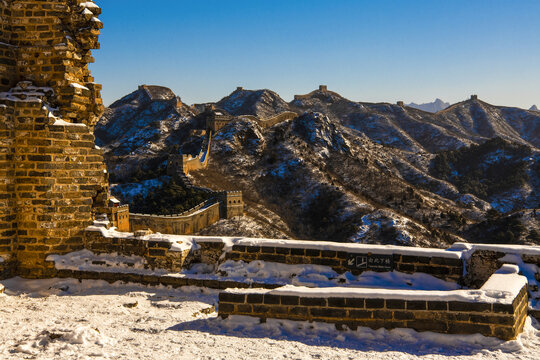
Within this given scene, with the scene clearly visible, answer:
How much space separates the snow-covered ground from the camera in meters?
5.82

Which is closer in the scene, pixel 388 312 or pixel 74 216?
pixel 388 312

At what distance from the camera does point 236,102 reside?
148 m

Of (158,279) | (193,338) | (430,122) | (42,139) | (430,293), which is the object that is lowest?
(193,338)

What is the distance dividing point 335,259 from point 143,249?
4047mm

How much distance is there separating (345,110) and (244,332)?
146172mm

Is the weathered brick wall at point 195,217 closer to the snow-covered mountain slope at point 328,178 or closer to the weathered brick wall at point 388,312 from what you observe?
the snow-covered mountain slope at point 328,178

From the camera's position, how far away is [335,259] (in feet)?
30.3

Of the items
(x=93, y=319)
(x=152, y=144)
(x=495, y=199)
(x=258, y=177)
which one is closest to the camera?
(x=93, y=319)

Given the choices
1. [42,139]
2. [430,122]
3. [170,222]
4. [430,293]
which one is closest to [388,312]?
[430,293]

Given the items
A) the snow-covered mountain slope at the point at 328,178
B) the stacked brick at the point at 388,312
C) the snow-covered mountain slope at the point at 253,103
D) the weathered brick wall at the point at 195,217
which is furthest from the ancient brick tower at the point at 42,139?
the snow-covered mountain slope at the point at 253,103

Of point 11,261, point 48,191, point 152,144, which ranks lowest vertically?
point 11,261

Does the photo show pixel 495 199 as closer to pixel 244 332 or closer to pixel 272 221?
pixel 272 221

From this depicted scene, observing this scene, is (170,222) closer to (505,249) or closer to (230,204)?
(230,204)

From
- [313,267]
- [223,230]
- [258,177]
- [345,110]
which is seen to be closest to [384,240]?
[223,230]
